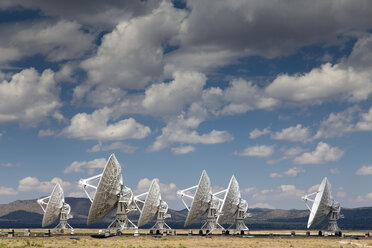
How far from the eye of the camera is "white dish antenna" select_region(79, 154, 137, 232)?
86688mm

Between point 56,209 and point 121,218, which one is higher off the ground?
point 56,209

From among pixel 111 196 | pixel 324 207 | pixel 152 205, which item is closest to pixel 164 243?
pixel 111 196

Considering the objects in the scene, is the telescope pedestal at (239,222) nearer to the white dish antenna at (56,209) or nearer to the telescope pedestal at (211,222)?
the telescope pedestal at (211,222)

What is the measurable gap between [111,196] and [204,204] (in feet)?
81.9

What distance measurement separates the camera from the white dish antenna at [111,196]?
3413 inches

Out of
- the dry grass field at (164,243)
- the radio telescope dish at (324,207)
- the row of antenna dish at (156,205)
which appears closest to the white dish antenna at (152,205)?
the row of antenna dish at (156,205)

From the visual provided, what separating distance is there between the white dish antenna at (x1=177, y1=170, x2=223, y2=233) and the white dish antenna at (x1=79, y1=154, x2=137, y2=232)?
1326cm

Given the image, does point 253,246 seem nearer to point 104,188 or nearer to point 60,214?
point 104,188

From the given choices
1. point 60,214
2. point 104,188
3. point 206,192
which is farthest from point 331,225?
point 60,214

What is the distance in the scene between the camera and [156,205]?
117 metres

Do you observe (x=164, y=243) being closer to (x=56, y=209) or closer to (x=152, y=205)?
(x=152, y=205)

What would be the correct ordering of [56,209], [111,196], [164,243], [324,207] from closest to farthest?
[164,243] → [111,196] → [324,207] → [56,209]

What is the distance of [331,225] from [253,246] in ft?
166

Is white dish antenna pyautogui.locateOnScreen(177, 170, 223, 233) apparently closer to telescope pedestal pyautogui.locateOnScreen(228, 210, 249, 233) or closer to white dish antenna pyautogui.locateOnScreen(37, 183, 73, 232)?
telescope pedestal pyautogui.locateOnScreen(228, 210, 249, 233)
